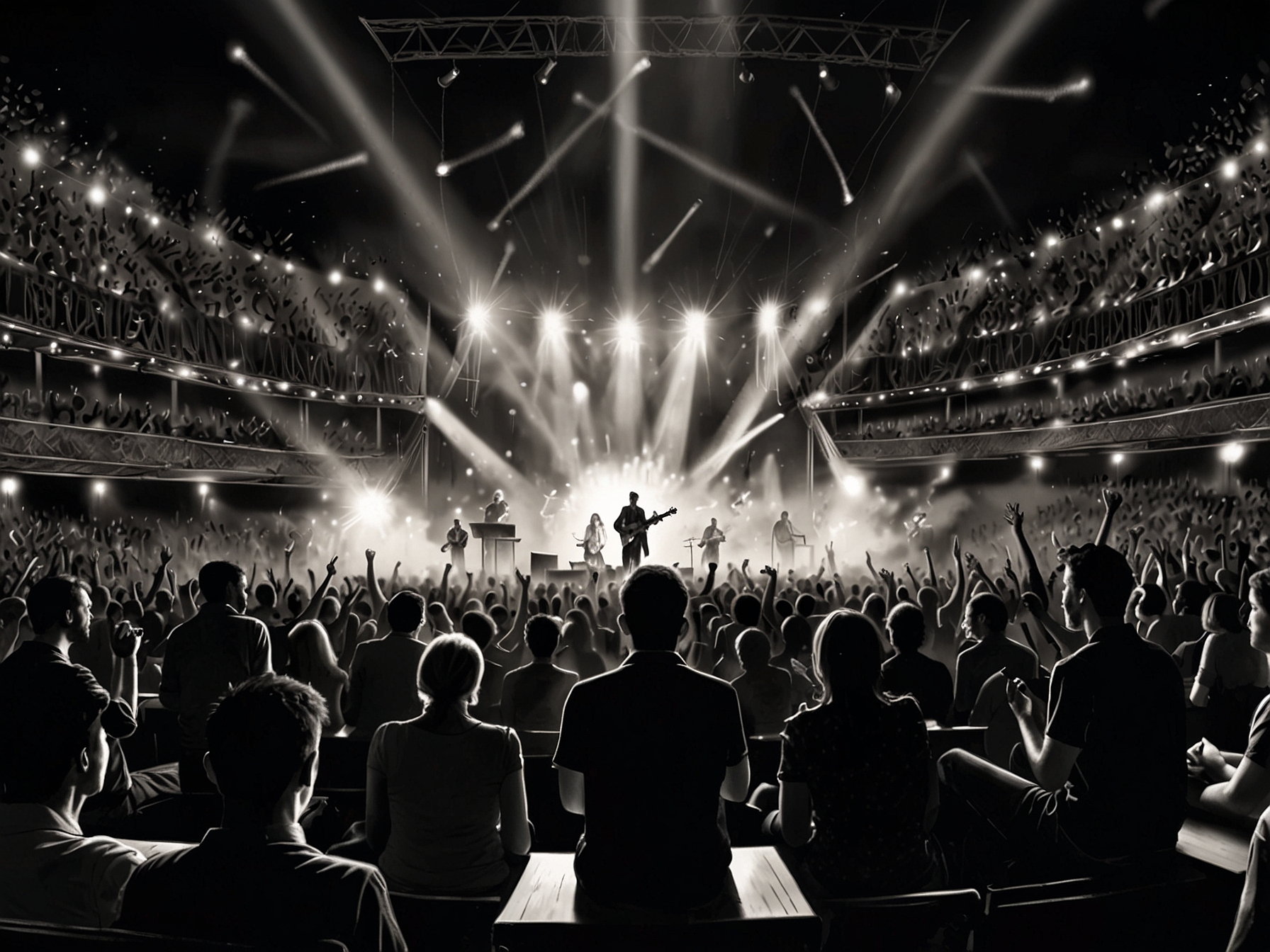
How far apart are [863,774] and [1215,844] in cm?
147

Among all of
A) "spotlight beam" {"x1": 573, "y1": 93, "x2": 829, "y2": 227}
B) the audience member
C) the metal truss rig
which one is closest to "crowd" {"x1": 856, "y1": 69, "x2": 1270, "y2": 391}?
"spotlight beam" {"x1": 573, "y1": 93, "x2": 829, "y2": 227}

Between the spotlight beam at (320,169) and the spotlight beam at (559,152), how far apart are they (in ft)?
13.1

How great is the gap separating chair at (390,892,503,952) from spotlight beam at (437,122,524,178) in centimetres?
2221

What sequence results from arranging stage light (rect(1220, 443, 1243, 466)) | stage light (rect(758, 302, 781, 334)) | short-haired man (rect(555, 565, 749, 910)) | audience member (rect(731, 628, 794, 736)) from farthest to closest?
stage light (rect(758, 302, 781, 334))
stage light (rect(1220, 443, 1243, 466))
audience member (rect(731, 628, 794, 736))
short-haired man (rect(555, 565, 749, 910))

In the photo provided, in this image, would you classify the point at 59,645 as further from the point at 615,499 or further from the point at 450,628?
the point at 615,499

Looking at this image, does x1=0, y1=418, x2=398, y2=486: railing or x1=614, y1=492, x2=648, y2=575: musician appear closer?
x1=0, y1=418, x2=398, y2=486: railing

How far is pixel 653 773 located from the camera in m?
2.64

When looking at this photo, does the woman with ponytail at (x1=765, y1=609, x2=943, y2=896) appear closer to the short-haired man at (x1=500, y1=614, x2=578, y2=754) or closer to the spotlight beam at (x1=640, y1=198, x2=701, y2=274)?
the short-haired man at (x1=500, y1=614, x2=578, y2=754)

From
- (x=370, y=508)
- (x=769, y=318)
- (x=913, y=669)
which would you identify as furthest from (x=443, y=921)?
(x=769, y=318)

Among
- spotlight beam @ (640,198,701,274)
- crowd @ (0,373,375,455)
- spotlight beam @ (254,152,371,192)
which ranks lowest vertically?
crowd @ (0,373,375,455)

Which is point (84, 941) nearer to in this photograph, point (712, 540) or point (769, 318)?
point (712, 540)

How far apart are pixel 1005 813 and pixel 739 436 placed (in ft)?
81.2

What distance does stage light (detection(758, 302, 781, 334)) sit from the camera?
28.0m

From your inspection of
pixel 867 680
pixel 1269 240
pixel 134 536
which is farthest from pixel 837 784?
pixel 134 536
